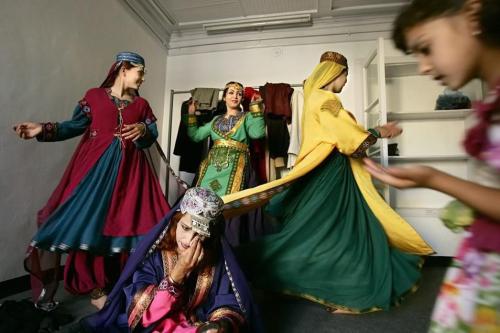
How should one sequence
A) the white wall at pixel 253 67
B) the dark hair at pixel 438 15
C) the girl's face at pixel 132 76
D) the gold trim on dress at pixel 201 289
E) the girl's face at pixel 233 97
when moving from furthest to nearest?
the white wall at pixel 253 67, the girl's face at pixel 233 97, the girl's face at pixel 132 76, the gold trim on dress at pixel 201 289, the dark hair at pixel 438 15

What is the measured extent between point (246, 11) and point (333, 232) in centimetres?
240

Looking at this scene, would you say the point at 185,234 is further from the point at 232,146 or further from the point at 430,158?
the point at 430,158

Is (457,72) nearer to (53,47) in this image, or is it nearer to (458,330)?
(458,330)

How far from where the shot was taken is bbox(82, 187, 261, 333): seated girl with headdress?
3.04 ft

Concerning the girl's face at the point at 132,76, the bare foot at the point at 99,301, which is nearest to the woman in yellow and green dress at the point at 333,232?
the bare foot at the point at 99,301

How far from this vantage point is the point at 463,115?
277 cm

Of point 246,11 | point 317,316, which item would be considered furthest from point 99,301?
point 246,11

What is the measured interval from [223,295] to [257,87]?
8.08 feet

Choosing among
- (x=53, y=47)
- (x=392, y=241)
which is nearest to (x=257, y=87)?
(x=53, y=47)

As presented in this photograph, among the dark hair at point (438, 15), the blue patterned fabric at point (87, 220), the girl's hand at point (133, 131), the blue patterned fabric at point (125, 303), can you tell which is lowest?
the blue patterned fabric at point (125, 303)

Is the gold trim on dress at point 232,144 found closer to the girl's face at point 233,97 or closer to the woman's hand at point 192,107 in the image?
the girl's face at point 233,97

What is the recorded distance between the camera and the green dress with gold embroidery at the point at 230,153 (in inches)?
80.4

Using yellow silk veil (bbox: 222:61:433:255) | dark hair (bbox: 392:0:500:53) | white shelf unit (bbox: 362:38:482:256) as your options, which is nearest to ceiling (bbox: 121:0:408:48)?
white shelf unit (bbox: 362:38:482:256)

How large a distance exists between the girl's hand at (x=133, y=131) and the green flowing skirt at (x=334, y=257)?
2.43 ft
